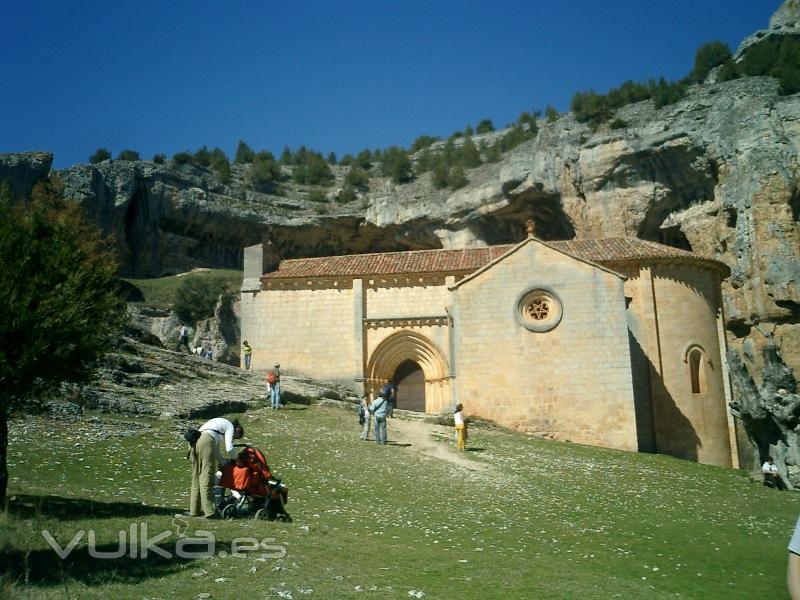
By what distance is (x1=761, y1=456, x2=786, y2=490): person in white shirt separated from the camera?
77.1ft

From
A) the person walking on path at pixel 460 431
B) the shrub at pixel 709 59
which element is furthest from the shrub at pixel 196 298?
the shrub at pixel 709 59

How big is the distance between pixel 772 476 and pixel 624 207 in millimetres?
23177

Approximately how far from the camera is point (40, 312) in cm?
1091

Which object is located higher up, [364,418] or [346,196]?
[346,196]

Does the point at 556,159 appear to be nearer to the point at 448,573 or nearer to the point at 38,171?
the point at 38,171

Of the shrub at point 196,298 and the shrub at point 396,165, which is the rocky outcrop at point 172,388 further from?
the shrub at point 396,165

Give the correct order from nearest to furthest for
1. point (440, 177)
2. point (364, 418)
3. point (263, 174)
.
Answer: point (364, 418) < point (440, 177) < point (263, 174)

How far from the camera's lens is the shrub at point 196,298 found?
51.8 metres

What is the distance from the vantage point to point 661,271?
34344mm

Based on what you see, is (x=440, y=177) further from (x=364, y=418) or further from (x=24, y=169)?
(x=364, y=418)

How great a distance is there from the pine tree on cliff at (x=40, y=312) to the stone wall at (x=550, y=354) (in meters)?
21.1

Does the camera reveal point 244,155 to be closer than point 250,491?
No

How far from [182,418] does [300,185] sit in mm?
49658

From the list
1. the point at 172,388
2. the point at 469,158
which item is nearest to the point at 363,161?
the point at 469,158
